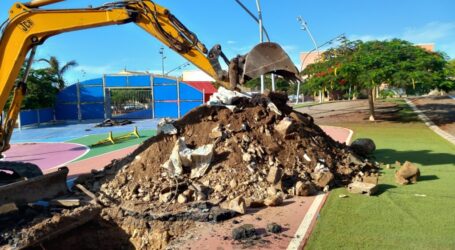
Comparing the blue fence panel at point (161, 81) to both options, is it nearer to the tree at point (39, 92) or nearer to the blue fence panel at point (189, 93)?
the blue fence panel at point (189, 93)

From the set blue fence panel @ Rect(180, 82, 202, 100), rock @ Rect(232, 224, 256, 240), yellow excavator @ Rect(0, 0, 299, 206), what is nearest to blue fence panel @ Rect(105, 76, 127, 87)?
blue fence panel @ Rect(180, 82, 202, 100)

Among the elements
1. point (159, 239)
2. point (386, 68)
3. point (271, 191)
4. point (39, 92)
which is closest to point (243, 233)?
point (159, 239)

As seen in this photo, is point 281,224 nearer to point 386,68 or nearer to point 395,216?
point 395,216

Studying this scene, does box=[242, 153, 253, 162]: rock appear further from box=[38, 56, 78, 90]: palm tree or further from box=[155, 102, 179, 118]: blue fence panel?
box=[38, 56, 78, 90]: palm tree

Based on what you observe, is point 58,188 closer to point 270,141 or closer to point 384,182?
point 270,141

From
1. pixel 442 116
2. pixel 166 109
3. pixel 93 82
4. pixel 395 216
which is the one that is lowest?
pixel 395 216

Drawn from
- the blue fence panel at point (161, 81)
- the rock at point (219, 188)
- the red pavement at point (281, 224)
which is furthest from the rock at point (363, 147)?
the blue fence panel at point (161, 81)

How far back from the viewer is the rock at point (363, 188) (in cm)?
839

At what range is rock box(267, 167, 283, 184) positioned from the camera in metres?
8.80

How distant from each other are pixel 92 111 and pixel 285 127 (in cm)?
3556

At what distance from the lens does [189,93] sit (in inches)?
1624

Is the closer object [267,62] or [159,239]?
[159,239]

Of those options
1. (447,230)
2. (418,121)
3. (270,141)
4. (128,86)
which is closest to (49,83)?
A: (128,86)

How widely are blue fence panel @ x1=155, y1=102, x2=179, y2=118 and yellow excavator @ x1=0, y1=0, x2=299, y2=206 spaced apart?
32322 millimetres
